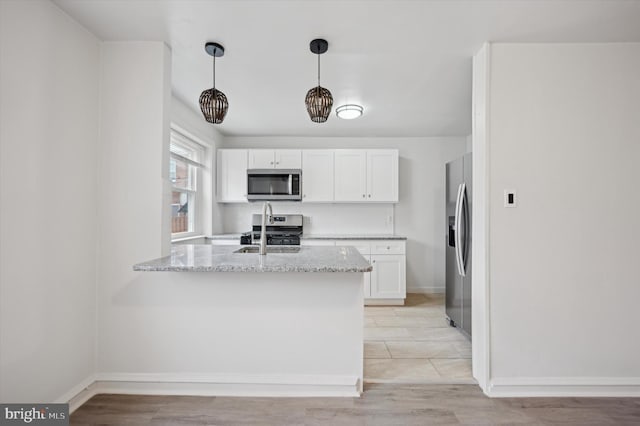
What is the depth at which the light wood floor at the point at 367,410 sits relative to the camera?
6.07 ft

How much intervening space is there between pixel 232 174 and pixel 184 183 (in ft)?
2.40

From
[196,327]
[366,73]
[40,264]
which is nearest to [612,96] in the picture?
[366,73]

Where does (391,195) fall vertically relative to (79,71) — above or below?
below

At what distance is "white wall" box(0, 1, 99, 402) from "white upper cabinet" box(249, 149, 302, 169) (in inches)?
95.4

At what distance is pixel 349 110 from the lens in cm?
340

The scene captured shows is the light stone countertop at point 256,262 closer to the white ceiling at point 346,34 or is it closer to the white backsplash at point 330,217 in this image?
the white ceiling at point 346,34

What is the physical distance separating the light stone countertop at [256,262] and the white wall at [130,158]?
27 centimetres

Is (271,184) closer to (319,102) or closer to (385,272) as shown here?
(385,272)

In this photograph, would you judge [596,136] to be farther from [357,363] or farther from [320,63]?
[357,363]

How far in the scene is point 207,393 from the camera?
2.10m

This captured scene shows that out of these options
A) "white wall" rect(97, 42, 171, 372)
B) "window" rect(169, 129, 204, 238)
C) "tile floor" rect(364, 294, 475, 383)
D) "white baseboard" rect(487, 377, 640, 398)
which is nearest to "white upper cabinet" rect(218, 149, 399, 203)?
"window" rect(169, 129, 204, 238)

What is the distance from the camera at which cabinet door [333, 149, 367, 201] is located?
14.7 ft

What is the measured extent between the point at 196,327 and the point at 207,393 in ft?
1.41

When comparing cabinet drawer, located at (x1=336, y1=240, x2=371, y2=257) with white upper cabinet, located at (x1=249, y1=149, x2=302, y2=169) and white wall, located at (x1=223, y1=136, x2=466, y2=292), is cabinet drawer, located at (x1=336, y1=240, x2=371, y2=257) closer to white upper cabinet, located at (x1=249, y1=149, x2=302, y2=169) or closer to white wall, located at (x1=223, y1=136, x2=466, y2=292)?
white wall, located at (x1=223, y1=136, x2=466, y2=292)
